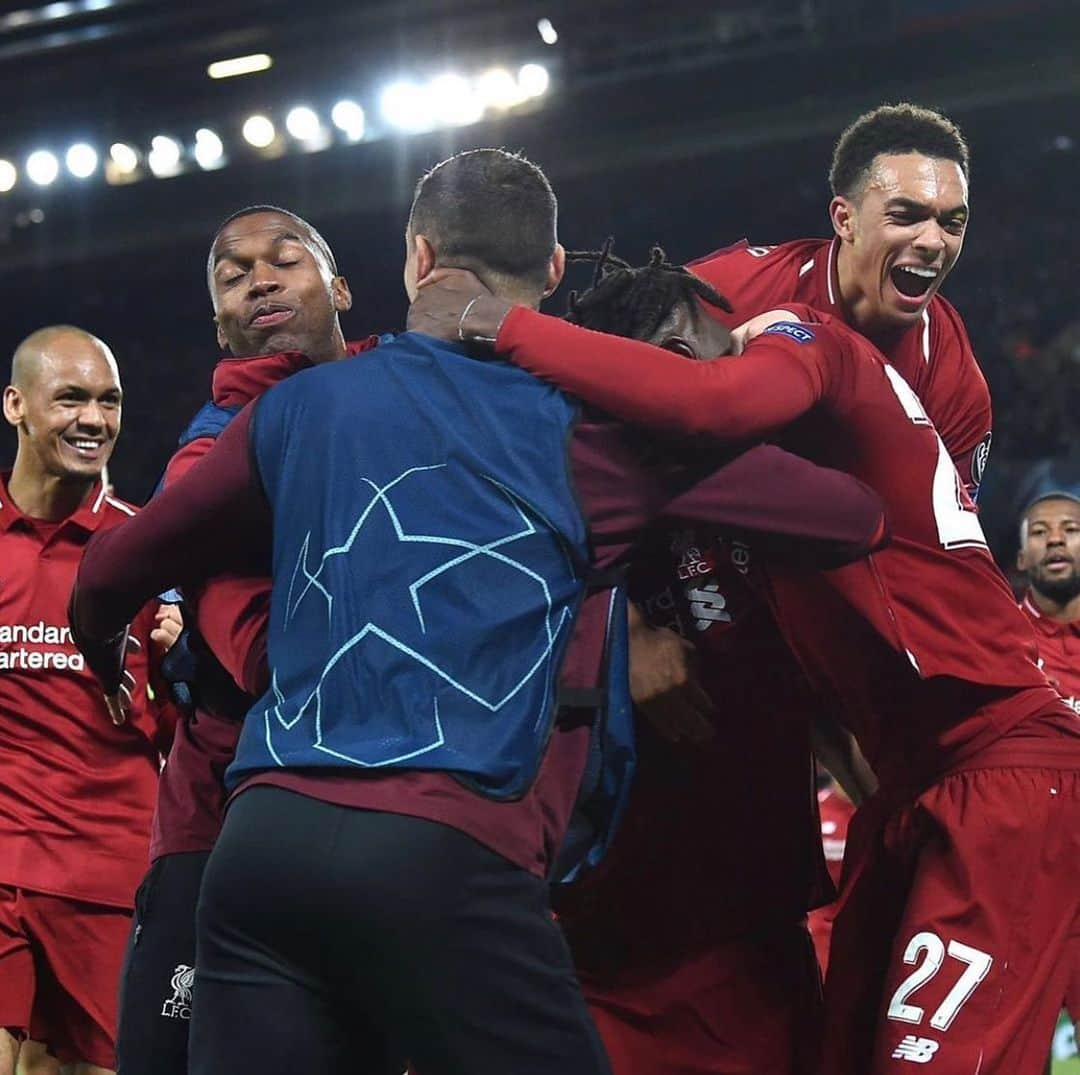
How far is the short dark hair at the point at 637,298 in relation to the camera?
Answer: 271cm

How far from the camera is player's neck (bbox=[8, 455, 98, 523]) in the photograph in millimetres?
4629

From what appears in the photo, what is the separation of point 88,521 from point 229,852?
2.88 meters

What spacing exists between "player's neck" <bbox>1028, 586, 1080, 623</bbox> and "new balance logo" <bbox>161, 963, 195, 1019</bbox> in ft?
17.4

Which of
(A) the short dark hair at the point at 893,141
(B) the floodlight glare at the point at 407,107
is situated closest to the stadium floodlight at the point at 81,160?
(B) the floodlight glare at the point at 407,107

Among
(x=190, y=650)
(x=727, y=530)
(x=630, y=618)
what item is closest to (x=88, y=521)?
(x=190, y=650)

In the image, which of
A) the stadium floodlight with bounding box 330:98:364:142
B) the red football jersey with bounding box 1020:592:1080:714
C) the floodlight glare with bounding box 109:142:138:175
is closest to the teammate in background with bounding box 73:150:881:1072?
the red football jersey with bounding box 1020:592:1080:714

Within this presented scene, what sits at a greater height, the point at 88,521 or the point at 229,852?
the point at 88,521

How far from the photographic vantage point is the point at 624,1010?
2990 millimetres

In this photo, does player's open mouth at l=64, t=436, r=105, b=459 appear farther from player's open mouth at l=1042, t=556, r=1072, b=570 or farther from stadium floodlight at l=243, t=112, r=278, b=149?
stadium floodlight at l=243, t=112, r=278, b=149

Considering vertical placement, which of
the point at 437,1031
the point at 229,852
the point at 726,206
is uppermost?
the point at 726,206

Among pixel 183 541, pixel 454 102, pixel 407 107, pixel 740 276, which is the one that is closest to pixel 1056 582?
pixel 740 276

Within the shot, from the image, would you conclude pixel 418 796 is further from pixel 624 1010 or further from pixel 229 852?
pixel 624 1010

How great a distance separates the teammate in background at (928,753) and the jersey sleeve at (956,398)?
2.52 ft

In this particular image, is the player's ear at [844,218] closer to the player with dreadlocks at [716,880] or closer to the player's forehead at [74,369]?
the player with dreadlocks at [716,880]
